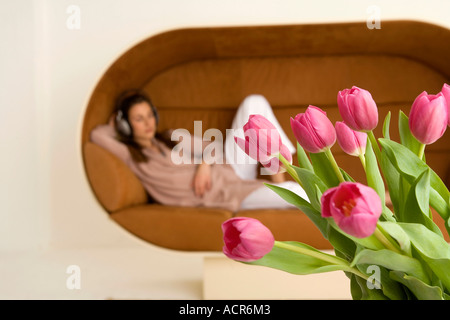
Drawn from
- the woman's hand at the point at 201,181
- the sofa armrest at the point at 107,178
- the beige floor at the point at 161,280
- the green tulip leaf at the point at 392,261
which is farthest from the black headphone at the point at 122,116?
the green tulip leaf at the point at 392,261

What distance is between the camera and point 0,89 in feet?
8.18

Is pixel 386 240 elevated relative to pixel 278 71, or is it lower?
lower

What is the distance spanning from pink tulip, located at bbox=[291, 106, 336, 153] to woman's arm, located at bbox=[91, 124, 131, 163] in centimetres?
190

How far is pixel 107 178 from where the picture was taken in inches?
80.4

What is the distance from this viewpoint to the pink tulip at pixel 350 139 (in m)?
0.37

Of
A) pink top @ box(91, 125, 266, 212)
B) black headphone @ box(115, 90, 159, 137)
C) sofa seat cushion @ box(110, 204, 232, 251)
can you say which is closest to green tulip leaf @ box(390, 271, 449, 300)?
sofa seat cushion @ box(110, 204, 232, 251)

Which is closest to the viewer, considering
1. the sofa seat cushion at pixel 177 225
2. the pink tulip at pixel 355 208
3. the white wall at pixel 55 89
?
the pink tulip at pixel 355 208

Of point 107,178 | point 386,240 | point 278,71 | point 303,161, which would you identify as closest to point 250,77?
point 278,71

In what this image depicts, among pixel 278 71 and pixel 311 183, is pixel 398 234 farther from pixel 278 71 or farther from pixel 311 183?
pixel 278 71

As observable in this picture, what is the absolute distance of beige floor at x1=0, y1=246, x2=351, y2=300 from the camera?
5.36 feet

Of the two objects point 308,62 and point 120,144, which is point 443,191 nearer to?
A: point 120,144

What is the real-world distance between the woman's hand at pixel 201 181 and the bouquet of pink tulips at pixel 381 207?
1.81 metres

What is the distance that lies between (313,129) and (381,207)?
8cm

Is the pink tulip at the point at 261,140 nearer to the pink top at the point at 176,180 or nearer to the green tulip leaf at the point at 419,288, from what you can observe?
the green tulip leaf at the point at 419,288
